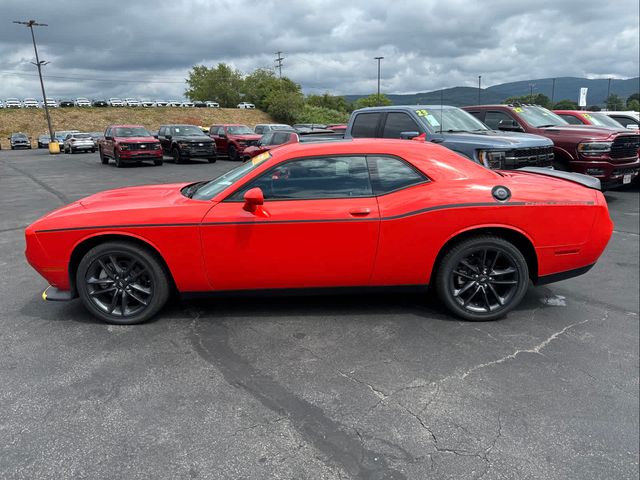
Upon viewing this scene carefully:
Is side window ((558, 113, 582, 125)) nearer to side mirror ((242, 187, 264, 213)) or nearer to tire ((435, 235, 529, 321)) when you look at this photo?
tire ((435, 235, 529, 321))

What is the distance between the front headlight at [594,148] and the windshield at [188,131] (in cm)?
1641

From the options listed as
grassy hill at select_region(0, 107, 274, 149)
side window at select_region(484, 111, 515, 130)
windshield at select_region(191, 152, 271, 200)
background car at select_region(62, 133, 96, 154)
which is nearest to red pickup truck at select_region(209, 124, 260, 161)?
side window at select_region(484, 111, 515, 130)

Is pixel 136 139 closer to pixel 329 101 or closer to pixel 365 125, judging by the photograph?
pixel 365 125

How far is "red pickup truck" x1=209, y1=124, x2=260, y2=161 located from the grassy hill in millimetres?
35973

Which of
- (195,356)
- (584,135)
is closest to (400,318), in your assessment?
(195,356)

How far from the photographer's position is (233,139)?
22.0m

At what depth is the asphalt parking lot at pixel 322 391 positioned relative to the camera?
229cm

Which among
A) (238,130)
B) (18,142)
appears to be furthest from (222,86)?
(238,130)

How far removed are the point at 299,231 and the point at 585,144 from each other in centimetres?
782

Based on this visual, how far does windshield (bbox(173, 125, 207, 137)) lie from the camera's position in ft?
70.1

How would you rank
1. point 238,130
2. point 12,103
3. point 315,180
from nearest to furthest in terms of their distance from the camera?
point 315,180
point 238,130
point 12,103

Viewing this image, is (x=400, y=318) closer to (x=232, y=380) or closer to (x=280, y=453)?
(x=232, y=380)

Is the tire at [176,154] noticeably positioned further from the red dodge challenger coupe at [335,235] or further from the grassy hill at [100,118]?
the grassy hill at [100,118]

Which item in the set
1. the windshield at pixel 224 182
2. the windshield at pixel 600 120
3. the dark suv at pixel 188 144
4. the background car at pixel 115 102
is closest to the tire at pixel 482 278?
the windshield at pixel 224 182
